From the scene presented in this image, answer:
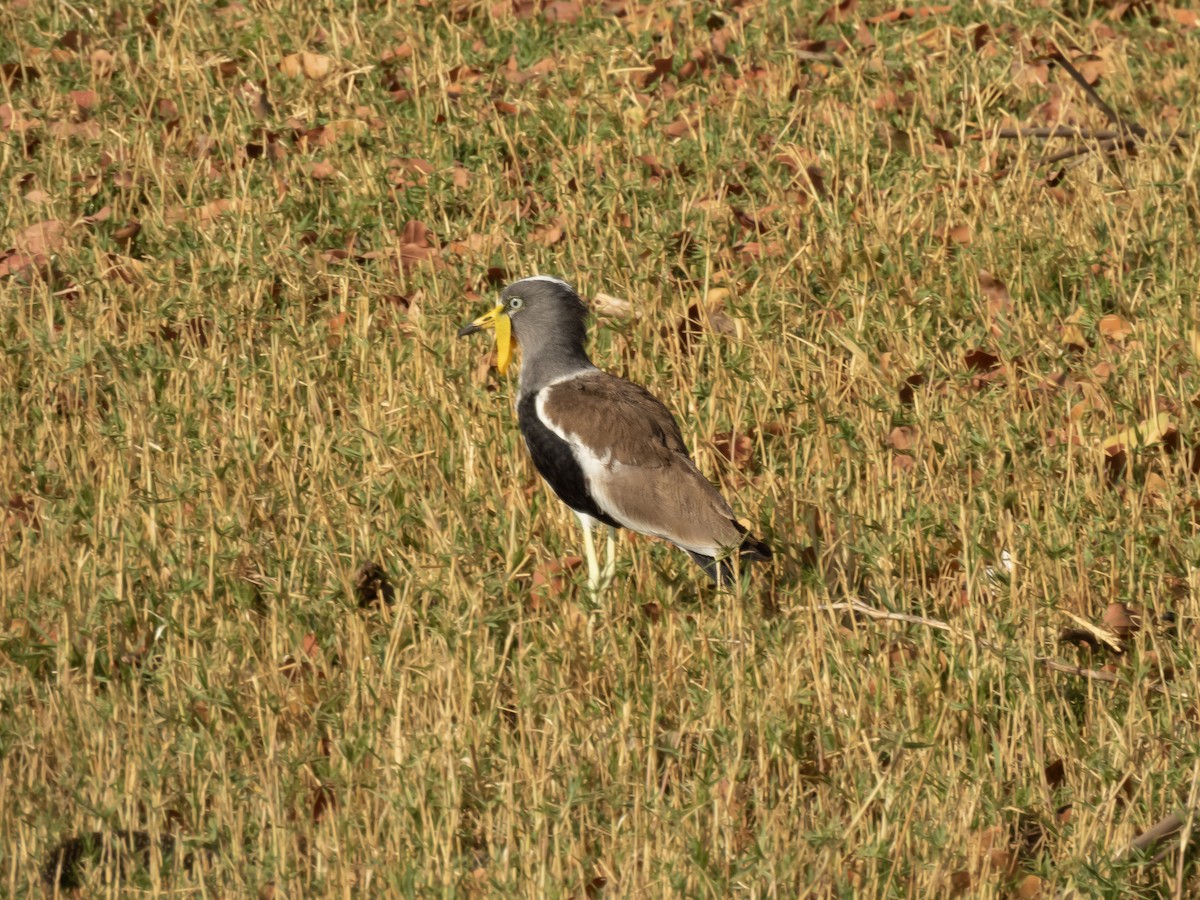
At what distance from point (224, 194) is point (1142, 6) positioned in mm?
5726

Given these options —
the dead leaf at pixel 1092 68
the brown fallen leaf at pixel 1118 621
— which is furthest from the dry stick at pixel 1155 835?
the dead leaf at pixel 1092 68

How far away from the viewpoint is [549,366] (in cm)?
632

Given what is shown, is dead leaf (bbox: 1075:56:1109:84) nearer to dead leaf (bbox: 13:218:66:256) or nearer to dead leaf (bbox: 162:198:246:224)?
dead leaf (bbox: 162:198:246:224)

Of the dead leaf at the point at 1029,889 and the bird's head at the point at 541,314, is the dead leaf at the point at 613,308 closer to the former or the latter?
the bird's head at the point at 541,314

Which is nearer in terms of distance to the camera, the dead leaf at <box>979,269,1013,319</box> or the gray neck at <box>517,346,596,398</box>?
the gray neck at <box>517,346,596,398</box>

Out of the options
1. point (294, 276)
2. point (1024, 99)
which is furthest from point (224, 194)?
point (1024, 99)

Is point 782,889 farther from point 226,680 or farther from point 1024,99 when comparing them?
point 1024,99

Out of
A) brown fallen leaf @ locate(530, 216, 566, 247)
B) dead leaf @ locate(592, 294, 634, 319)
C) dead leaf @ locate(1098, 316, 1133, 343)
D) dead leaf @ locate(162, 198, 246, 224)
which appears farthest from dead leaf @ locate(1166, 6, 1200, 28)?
dead leaf @ locate(162, 198, 246, 224)

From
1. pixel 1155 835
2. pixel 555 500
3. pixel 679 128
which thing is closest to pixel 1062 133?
pixel 679 128

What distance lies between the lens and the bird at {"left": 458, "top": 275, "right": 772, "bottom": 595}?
5.71m

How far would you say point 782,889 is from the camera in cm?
416

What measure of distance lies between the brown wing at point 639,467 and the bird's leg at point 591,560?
0.17 metres

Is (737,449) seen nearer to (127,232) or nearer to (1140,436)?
(1140,436)

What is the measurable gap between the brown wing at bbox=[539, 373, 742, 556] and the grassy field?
0.27 metres
